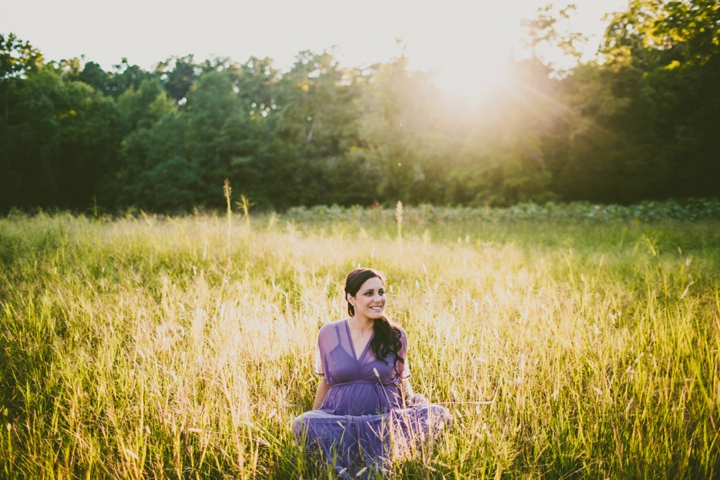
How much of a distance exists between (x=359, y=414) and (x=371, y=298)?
0.69m

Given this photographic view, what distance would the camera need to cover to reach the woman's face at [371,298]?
2549 millimetres

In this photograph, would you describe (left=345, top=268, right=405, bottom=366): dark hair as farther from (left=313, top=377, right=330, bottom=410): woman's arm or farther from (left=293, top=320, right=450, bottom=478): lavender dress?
(left=313, top=377, right=330, bottom=410): woman's arm

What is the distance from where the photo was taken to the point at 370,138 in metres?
36.5

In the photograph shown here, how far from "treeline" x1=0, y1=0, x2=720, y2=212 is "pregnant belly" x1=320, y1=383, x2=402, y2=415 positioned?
24.0 meters

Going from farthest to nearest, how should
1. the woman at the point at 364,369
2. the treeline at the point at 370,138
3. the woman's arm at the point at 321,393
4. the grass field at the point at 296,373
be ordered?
the treeline at the point at 370,138 → the woman's arm at the point at 321,393 → the woman at the point at 364,369 → the grass field at the point at 296,373

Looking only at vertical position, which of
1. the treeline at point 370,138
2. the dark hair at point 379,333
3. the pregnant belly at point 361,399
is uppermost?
the treeline at point 370,138

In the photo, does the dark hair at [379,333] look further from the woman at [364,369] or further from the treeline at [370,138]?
the treeline at [370,138]

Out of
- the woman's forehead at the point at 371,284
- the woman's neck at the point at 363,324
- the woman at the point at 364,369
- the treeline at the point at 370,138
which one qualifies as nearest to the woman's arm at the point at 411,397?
the woman at the point at 364,369

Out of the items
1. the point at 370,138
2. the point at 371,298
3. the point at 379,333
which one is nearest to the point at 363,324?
the point at 379,333

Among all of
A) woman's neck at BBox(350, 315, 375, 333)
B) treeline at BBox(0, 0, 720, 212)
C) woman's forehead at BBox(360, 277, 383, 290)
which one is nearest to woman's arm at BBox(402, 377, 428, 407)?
woman's neck at BBox(350, 315, 375, 333)

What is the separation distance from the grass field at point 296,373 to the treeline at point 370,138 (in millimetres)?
22454

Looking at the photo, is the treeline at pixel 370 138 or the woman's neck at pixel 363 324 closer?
the woman's neck at pixel 363 324

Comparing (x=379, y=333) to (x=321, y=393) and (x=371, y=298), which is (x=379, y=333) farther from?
(x=321, y=393)

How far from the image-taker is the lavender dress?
218 centimetres
